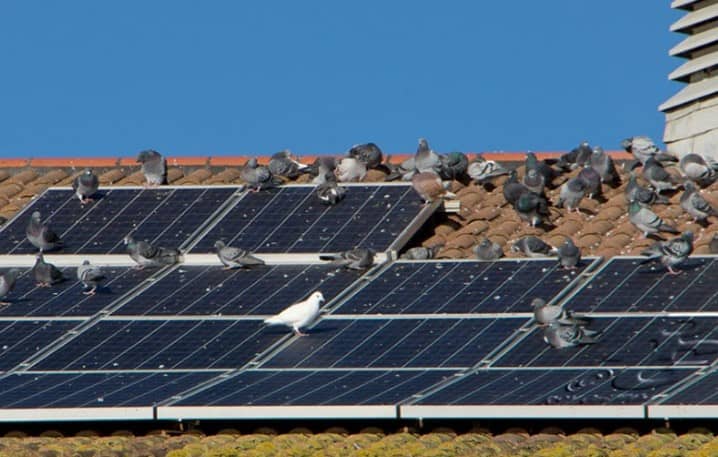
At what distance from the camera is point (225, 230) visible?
2483cm

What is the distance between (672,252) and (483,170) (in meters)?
5.42

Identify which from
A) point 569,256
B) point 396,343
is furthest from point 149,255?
point 569,256

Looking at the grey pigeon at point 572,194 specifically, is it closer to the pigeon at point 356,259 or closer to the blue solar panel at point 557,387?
the pigeon at point 356,259

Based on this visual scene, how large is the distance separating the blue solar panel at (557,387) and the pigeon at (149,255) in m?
5.41

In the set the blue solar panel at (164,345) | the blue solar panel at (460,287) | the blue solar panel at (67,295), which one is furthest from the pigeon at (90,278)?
the blue solar panel at (460,287)

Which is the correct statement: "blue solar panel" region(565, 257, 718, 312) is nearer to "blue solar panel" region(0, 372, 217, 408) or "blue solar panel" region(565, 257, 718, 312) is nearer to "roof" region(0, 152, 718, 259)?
"roof" region(0, 152, 718, 259)

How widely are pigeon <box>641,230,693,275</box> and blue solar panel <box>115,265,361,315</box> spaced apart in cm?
311

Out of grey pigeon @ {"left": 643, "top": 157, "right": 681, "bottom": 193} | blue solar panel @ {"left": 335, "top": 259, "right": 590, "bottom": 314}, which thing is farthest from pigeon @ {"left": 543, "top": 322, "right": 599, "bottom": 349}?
grey pigeon @ {"left": 643, "top": 157, "right": 681, "bottom": 193}

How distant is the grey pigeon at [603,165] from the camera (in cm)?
2631

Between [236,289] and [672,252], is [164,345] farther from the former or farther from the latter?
[672,252]

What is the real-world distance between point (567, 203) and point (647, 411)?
8095mm

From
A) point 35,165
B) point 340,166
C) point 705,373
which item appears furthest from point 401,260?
point 35,165

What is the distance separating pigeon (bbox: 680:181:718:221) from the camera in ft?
80.1

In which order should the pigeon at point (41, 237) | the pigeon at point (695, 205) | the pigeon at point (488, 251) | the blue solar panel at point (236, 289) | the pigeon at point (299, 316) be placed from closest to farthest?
the pigeon at point (299, 316) < the blue solar panel at point (236, 289) < the pigeon at point (488, 251) < the pigeon at point (695, 205) < the pigeon at point (41, 237)
